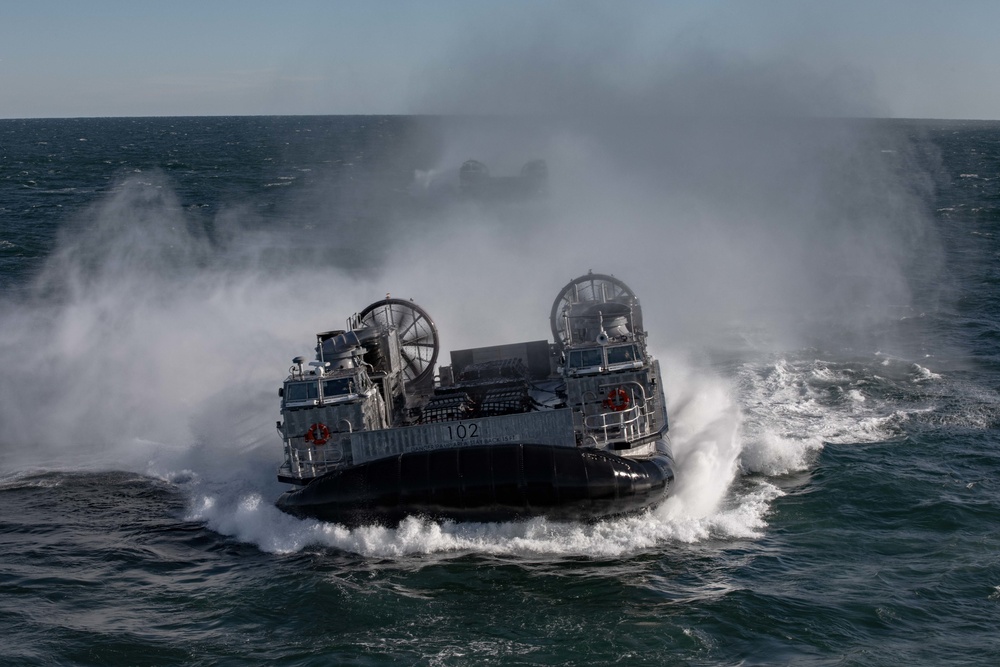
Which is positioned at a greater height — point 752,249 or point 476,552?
point 752,249

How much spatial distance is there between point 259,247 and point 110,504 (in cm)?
2253

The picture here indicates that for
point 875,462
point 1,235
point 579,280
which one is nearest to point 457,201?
point 1,235

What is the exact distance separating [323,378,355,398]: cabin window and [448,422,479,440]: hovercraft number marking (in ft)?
6.38

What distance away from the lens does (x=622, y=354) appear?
16984 mm

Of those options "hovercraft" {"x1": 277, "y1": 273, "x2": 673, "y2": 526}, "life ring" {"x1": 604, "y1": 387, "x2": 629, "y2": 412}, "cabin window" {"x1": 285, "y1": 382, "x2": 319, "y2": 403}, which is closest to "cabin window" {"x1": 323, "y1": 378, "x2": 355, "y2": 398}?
"hovercraft" {"x1": 277, "y1": 273, "x2": 673, "y2": 526}

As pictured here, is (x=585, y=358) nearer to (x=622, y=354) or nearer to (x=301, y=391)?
(x=622, y=354)

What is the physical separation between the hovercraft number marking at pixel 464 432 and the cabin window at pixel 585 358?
7.47 feet

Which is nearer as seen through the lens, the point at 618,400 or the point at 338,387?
the point at 338,387

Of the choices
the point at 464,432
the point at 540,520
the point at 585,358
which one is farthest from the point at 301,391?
the point at 585,358

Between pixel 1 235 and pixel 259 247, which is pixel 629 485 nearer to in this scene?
pixel 259 247

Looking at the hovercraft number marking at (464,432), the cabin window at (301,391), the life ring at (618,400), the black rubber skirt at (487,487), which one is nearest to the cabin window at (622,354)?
the life ring at (618,400)

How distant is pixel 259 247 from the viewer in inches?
1519

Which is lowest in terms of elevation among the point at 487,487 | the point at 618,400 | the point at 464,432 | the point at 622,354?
the point at 487,487

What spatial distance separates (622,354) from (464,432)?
3.29 metres
